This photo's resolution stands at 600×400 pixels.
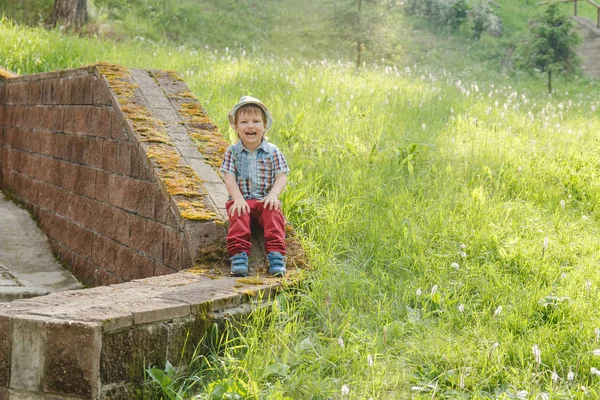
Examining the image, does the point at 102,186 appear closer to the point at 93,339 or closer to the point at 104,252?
the point at 104,252

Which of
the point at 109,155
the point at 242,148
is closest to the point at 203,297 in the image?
the point at 242,148

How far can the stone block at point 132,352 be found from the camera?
3496 mm

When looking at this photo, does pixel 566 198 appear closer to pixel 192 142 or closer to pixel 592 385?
pixel 592 385

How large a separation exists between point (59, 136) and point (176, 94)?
80.5 inches

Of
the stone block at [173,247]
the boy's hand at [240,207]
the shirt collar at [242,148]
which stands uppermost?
the shirt collar at [242,148]

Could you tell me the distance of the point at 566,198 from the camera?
20.6 feet

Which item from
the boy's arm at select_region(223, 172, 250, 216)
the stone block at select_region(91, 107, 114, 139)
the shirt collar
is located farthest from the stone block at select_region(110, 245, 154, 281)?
the shirt collar

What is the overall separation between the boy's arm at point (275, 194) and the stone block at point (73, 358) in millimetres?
1718

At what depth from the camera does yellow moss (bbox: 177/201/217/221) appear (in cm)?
507

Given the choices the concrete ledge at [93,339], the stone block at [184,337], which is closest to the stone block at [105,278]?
the concrete ledge at [93,339]

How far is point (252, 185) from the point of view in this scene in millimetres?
4949

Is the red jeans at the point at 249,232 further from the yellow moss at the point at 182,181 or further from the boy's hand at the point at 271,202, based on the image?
the yellow moss at the point at 182,181

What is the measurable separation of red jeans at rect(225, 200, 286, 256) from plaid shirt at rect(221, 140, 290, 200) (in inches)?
8.5

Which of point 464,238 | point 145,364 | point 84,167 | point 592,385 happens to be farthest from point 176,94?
point 592,385
